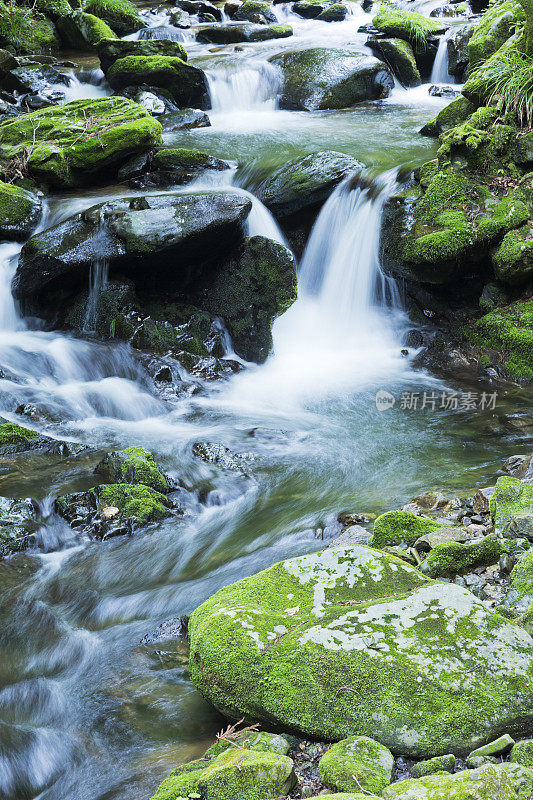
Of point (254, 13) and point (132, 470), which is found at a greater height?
point (254, 13)

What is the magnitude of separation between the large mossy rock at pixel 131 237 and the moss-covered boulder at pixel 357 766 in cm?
700

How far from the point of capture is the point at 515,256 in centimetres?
789

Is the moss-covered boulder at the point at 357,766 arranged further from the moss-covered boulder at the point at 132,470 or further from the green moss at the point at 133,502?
the moss-covered boulder at the point at 132,470

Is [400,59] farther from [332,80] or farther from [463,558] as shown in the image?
[463,558]

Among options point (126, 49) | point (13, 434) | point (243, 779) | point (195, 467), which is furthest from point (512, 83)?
point (126, 49)

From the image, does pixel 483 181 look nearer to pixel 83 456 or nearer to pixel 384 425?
pixel 384 425

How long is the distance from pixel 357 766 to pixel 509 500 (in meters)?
2.16

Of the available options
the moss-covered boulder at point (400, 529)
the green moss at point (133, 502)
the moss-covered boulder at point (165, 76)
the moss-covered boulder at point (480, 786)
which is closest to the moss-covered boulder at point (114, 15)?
the moss-covered boulder at point (165, 76)

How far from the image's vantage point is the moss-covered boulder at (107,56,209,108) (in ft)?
46.0

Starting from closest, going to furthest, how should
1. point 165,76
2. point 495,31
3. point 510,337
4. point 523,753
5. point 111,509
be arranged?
1. point 523,753
2. point 111,509
3. point 510,337
4. point 495,31
5. point 165,76

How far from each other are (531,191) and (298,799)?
Result: 7.96 m

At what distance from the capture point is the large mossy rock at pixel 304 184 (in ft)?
Answer: 32.1

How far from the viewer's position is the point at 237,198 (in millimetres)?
8836

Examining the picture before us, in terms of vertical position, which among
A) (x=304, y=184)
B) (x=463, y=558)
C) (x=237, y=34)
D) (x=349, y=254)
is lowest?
(x=463, y=558)
